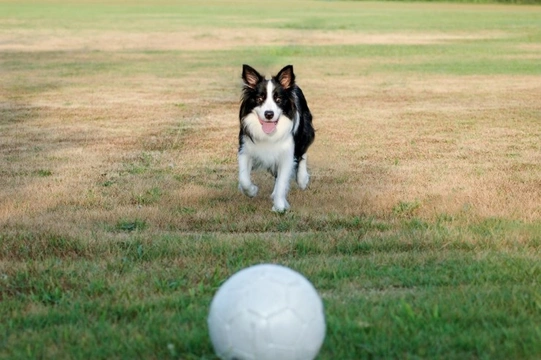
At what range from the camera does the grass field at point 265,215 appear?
5.83 meters

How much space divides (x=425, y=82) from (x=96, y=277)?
1995cm

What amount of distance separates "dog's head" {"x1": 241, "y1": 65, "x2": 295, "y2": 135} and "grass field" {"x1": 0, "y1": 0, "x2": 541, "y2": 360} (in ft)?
3.06

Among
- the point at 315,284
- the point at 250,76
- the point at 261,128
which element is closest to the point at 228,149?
the point at 261,128

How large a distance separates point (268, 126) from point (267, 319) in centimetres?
522

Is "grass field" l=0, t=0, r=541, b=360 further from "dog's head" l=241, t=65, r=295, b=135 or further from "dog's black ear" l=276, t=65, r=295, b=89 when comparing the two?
"dog's black ear" l=276, t=65, r=295, b=89

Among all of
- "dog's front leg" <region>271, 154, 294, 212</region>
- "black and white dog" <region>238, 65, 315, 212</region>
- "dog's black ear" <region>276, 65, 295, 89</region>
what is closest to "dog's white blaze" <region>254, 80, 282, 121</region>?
"black and white dog" <region>238, 65, 315, 212</region>

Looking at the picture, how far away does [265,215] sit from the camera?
9.49m

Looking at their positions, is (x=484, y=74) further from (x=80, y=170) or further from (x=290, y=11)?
(x=290, y=11)

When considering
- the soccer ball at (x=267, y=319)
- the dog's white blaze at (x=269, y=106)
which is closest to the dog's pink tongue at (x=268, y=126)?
the dog's white blaze at (x=269, y=106)

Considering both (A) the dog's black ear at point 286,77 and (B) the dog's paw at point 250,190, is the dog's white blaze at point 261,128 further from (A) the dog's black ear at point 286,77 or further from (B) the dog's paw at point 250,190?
(B) the dog's paw at point 250,190

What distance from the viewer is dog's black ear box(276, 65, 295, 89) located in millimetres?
9695

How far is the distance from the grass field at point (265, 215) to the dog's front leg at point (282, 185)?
5.9 inches

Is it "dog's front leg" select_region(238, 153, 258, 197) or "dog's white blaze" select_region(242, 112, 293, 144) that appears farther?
"dog's front leg" select_region(238, 153, 258, 197)

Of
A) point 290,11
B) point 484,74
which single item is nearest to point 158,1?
point 290,11
